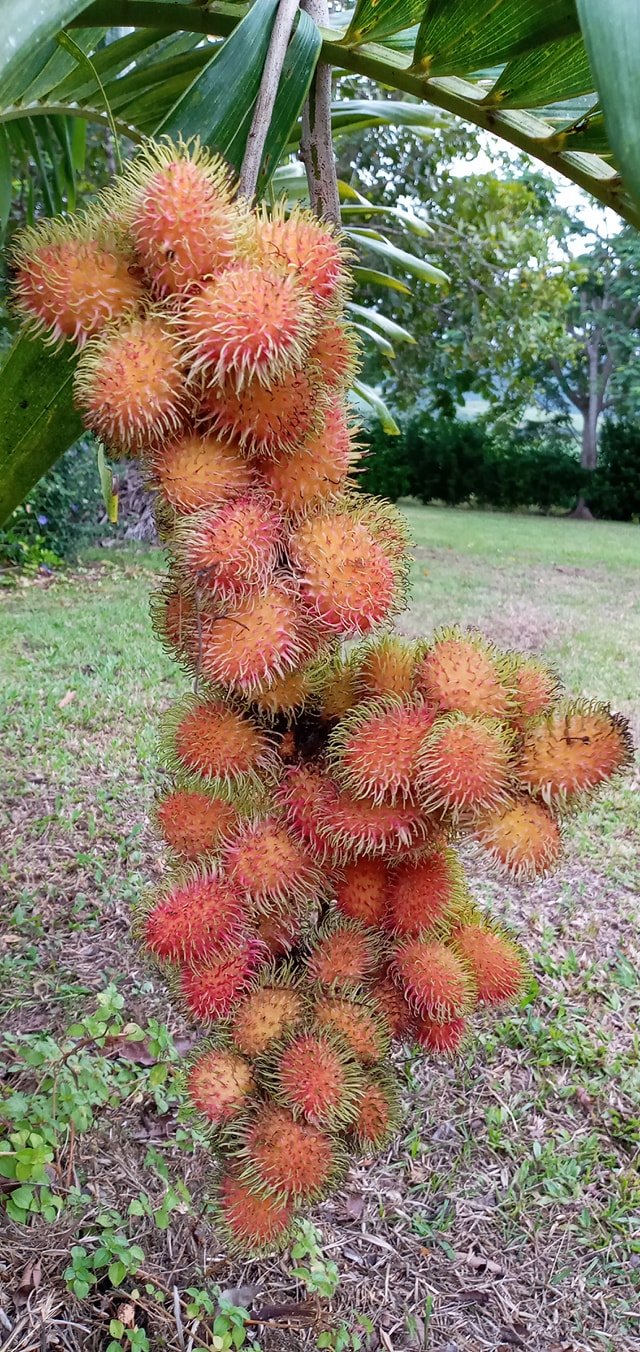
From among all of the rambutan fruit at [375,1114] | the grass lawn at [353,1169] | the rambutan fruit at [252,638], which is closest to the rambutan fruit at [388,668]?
the rambutan fruit at [252,638]

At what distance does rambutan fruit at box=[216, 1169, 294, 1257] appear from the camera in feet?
2.27

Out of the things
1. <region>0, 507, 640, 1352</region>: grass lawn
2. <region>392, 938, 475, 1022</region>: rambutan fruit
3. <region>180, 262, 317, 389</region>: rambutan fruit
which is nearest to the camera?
<region>180, 262, 317, 389</region>: rambutan fruit

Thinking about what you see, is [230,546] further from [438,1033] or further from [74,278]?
[438,1033]

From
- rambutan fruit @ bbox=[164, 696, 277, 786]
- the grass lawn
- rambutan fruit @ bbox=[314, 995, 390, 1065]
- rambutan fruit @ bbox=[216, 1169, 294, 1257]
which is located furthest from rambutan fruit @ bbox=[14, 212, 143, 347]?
the grass lawn

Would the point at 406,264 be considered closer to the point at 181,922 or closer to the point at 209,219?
the point at 209,219

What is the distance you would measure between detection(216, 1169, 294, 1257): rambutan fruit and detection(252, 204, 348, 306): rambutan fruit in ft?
2.12

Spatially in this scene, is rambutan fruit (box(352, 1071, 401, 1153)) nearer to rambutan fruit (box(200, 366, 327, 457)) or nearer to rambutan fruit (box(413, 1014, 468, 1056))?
rambutan fruit (box(413, 1014, 468, 1056))

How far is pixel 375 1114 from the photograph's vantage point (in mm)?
708

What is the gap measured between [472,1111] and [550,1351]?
1.44 ft

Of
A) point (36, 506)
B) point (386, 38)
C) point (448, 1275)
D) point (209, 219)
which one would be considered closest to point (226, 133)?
point (209, 219)

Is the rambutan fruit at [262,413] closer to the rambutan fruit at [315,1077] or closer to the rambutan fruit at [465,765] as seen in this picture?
the rambutan fruit at [465,765]

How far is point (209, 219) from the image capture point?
518 mm

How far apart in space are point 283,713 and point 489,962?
0.32m

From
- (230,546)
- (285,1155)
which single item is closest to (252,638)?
(230,546)
